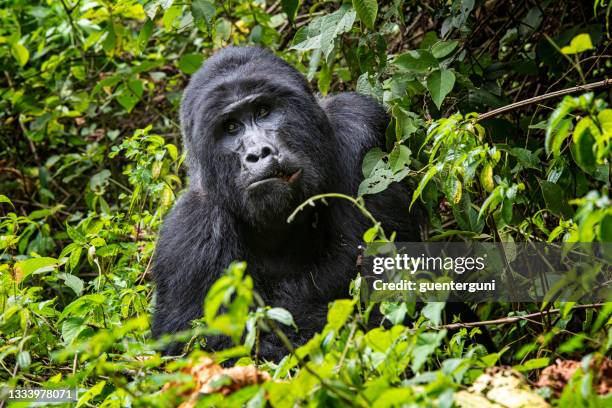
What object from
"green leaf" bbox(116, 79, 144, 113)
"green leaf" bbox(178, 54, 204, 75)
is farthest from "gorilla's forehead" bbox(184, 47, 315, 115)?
"green leaf" bbox(116, 79, 144, 113)

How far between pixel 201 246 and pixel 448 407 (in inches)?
98.1

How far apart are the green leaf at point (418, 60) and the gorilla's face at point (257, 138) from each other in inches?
21.5

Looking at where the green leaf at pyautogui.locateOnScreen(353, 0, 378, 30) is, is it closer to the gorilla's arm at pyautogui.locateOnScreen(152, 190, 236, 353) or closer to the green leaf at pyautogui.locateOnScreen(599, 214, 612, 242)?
the gorilla's arm at pyautogui.locateOnScreen(152, 190, 236, 353)

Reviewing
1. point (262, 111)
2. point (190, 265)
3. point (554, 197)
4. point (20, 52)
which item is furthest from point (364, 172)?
point (20, 52)

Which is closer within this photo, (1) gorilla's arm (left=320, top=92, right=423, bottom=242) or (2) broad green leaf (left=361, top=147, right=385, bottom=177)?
(2) broad green leaf (left=361, top=147, right=385, bottom=177)

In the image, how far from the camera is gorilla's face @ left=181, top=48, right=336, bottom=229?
3.64 m

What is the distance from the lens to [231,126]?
13.0ft

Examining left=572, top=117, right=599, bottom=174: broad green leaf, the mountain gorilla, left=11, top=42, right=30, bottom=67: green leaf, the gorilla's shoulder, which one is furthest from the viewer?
left=11, top=42, right=30, bottom=67: green leaf

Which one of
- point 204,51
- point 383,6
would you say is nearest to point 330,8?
point 383,6

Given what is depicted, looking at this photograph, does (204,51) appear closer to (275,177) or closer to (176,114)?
(176,114)

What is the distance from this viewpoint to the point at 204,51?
646cm

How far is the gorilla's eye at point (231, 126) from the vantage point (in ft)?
12.9

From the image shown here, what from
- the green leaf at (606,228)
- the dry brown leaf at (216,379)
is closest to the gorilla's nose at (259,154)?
the dry brown leaf at (216,379)

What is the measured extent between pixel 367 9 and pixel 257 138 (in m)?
0.76
